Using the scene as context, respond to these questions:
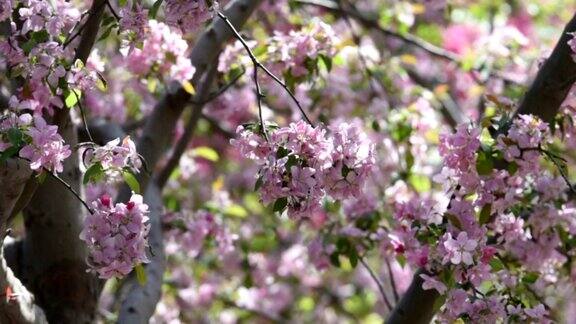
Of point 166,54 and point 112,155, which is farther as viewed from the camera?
point 166,54

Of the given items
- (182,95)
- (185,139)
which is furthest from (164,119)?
(185,139)

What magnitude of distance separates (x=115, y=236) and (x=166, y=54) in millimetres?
1091

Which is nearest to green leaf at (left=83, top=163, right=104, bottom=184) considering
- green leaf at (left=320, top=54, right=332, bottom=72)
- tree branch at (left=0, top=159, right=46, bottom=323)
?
tree branch at (left=0, top=159, right=46, bottom=323)

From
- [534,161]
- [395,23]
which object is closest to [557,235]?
[534,161]

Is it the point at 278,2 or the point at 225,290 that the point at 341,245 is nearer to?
the point at 278,2

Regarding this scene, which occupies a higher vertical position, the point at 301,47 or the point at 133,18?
the point at 133,18

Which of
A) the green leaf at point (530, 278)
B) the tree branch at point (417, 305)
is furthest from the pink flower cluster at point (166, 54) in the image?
the green leaf at point (530, 278)

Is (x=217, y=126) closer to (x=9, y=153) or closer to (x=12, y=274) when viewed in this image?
(x=12, y=274)

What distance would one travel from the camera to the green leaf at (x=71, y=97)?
7.83 feet

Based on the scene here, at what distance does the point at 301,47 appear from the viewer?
3.04m

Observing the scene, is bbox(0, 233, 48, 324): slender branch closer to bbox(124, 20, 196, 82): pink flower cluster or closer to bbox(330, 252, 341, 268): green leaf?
bbox(124, 20, 196, 82): pink flower cluster

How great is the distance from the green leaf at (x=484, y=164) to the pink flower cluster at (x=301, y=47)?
0.84 metres

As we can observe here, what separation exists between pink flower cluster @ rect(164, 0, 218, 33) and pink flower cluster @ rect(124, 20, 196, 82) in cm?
68

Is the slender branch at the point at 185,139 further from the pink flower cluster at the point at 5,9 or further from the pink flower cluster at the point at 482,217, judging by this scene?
the pink flower cluster at the point at 5,9
